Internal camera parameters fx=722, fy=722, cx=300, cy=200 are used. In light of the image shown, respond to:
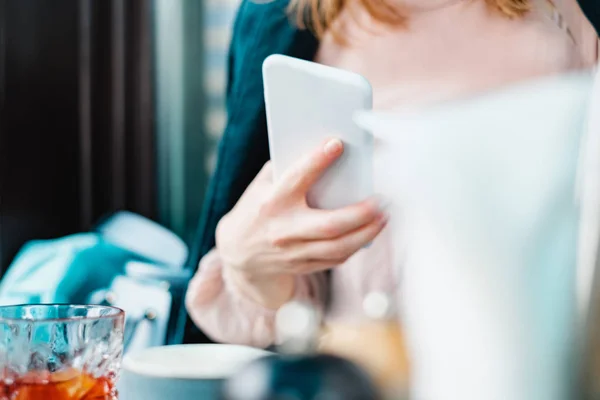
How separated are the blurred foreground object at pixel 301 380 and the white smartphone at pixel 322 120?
0.13m

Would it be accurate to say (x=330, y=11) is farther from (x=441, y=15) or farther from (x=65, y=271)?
(x=65, y=271)

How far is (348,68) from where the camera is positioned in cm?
55

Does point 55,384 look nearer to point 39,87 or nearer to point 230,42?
point 230,42

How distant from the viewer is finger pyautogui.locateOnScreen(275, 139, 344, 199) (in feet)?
1.61

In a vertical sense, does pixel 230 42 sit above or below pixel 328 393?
above

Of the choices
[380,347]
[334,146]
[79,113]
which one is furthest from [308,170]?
[79,113]

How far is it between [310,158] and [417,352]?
152mm

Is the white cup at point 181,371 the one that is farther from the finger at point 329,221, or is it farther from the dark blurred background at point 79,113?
the dark blurred background at point 79,113

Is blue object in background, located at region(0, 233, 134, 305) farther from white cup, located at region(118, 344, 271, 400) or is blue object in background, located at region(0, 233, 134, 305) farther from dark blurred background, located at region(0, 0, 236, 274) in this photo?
white cup, located at region(118, 344, 271, 400)

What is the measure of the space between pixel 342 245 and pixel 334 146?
0.08m

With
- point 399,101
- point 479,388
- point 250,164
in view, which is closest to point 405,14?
point 399,101

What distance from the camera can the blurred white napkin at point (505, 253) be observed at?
39 centimetres

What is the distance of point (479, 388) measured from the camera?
1.31 ft

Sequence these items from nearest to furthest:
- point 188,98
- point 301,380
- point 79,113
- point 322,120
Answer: point 301,380 < point 322,120 < point 188,98 < point 79,113
